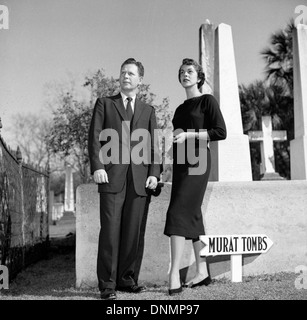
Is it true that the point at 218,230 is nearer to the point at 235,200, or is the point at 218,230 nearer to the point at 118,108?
the point at 235,200

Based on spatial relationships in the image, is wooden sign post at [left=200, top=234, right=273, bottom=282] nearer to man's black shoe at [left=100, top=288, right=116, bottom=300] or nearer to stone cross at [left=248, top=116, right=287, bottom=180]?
man's black shoe at [left=100, top=288, right=116, bottom=300]

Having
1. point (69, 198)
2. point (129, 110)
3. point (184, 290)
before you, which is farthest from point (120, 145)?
point (69, 198)

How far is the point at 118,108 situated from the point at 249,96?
13.8m

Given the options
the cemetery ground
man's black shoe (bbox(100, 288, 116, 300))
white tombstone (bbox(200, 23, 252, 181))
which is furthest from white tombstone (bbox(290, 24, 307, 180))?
man's black shoe (bbox(100, 288, 116, 300))

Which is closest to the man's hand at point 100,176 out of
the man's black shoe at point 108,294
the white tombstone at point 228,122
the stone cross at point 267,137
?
the man's black shoe at point 108,294

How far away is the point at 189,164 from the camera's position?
11.6 ft

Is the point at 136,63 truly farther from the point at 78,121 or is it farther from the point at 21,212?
the point at 78,121

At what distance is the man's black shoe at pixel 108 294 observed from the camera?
3.26 m

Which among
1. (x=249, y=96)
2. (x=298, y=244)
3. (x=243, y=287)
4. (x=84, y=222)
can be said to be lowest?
(x=243, y=287)

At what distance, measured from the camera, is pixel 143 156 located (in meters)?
3.56

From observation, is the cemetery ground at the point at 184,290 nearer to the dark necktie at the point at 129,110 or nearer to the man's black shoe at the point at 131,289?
the man's black shoe at the point at 131,289

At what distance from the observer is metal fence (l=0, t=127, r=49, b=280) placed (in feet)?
15.7

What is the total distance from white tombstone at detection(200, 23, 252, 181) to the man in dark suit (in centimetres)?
210
